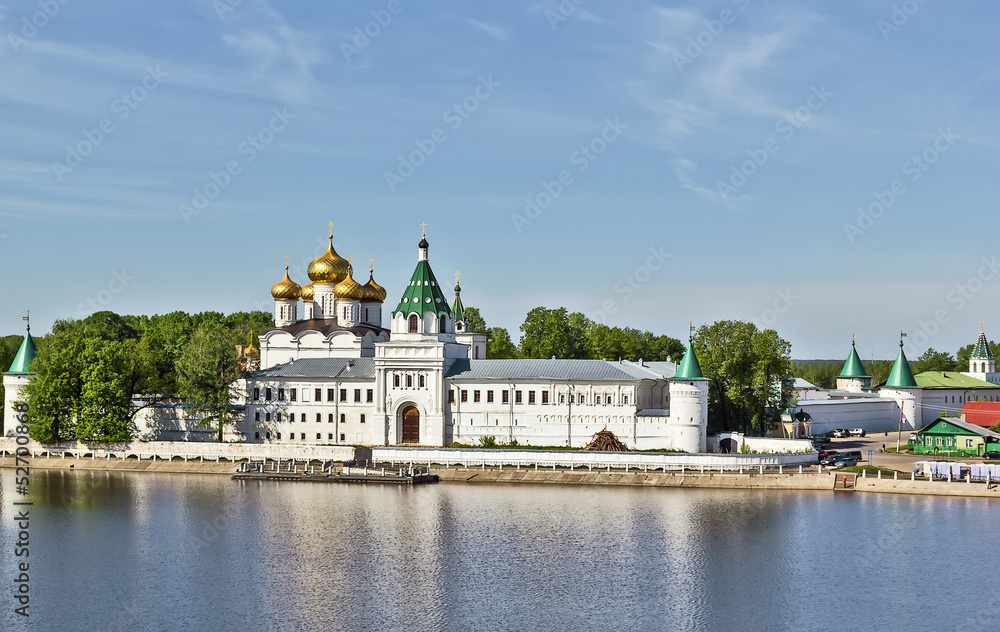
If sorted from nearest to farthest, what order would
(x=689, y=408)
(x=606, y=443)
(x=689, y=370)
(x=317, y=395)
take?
(x=689, y=408), (x=689, y=370), (x=606, y=443), (x=317, y=395)

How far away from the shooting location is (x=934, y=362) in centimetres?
12750

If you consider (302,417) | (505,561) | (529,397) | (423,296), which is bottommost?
(505,561)

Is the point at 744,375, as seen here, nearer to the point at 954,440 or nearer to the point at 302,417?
the point at 954,440

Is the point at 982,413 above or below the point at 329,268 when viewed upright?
below

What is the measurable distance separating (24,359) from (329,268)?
671 inches

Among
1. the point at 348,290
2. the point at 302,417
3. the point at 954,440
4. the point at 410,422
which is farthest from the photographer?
the point at 348,290

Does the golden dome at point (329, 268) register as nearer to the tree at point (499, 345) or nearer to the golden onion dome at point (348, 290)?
the golden onion dome at point (348, 290)

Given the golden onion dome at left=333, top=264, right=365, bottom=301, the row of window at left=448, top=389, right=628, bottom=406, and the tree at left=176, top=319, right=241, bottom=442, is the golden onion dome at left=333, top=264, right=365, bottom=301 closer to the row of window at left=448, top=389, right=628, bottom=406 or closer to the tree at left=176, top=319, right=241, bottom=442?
the tree at left=176, top=319, right=241, bottom=442

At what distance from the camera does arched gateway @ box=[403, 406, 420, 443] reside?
58219 millimetres

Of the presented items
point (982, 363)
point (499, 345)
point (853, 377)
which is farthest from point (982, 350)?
point (499, 345)

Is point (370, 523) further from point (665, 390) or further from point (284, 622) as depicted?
point (665, 390)

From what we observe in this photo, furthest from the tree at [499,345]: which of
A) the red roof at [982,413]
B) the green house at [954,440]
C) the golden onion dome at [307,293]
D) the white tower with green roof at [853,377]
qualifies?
the green house at [954,440]

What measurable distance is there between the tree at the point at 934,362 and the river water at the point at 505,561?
279 ft

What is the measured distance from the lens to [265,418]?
60.4 meters
